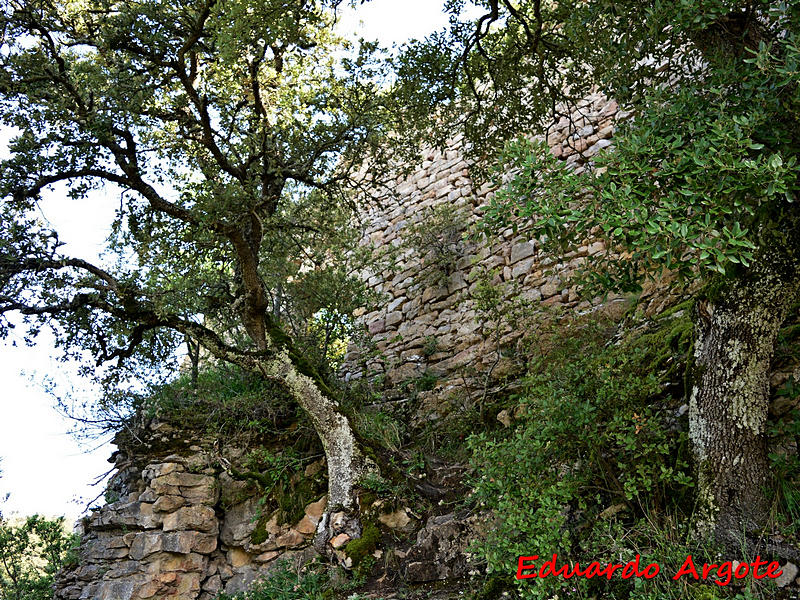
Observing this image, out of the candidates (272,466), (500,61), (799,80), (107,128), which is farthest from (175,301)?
(799,80)

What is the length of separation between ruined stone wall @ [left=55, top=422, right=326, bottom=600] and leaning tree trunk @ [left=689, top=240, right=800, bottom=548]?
13.2 ft

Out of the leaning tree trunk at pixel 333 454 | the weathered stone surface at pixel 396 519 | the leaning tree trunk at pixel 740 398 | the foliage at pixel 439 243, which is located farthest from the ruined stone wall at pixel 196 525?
the foliage at pixel 439 243

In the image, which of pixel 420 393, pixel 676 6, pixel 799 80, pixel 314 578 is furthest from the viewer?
pixel 420 393

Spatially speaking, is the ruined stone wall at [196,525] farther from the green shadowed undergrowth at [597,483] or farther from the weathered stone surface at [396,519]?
the green shadowed undergrowth at [597,483]

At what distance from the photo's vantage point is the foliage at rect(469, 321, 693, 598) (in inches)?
140

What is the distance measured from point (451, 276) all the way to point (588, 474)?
471cm

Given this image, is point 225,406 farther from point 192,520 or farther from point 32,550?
point 32,550

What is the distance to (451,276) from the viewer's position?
8.34m

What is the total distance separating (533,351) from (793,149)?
375 cm

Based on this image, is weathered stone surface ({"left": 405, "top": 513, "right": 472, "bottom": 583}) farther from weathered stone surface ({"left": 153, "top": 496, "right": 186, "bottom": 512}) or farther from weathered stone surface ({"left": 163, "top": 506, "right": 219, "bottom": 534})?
weathered stone surface ({"left": 153, "top": 496, "right": 186, "bottom": 512})

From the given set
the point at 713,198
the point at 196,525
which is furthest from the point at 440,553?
the point at 713,198

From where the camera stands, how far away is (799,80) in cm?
257

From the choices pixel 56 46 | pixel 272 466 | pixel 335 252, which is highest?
pixel 56 46

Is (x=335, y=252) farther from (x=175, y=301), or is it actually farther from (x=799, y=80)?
(x=799, y=80)
